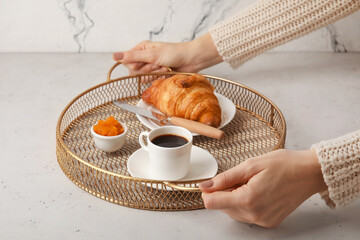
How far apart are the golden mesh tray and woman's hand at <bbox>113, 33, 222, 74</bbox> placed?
0.18 feet

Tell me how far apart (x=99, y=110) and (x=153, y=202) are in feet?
1.40

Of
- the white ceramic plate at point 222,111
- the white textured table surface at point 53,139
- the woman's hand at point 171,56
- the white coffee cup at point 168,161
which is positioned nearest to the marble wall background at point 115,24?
the white textured table surface at point 53,139

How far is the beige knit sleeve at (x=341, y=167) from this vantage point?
0.88 metres

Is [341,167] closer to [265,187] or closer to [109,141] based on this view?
[265,187]

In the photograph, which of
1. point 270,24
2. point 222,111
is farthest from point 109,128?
point 270,24

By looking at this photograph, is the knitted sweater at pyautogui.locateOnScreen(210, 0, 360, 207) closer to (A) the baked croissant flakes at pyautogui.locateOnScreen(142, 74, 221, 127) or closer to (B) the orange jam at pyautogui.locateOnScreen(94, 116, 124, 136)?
(A) the baked croissant flakes at pyautogui.locateOnScreen(142, 74, 221, 127)

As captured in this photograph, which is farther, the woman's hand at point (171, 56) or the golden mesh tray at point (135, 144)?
the woman's hand at point (171, 56)

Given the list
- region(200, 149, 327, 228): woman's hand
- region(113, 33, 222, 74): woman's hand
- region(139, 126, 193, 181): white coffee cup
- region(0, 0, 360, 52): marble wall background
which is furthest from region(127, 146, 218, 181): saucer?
region(0, 0, 360, 52): marble wall background

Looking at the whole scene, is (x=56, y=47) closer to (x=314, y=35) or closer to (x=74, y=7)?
(x=74, y=7)

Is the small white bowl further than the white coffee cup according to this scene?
Yes

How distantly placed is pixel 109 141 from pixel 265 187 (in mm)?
389

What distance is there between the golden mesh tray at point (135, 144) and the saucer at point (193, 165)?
2 cm

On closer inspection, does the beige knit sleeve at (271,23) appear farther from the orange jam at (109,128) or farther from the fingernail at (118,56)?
the orange jam at (109,128)

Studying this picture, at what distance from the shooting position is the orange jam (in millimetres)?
1085
